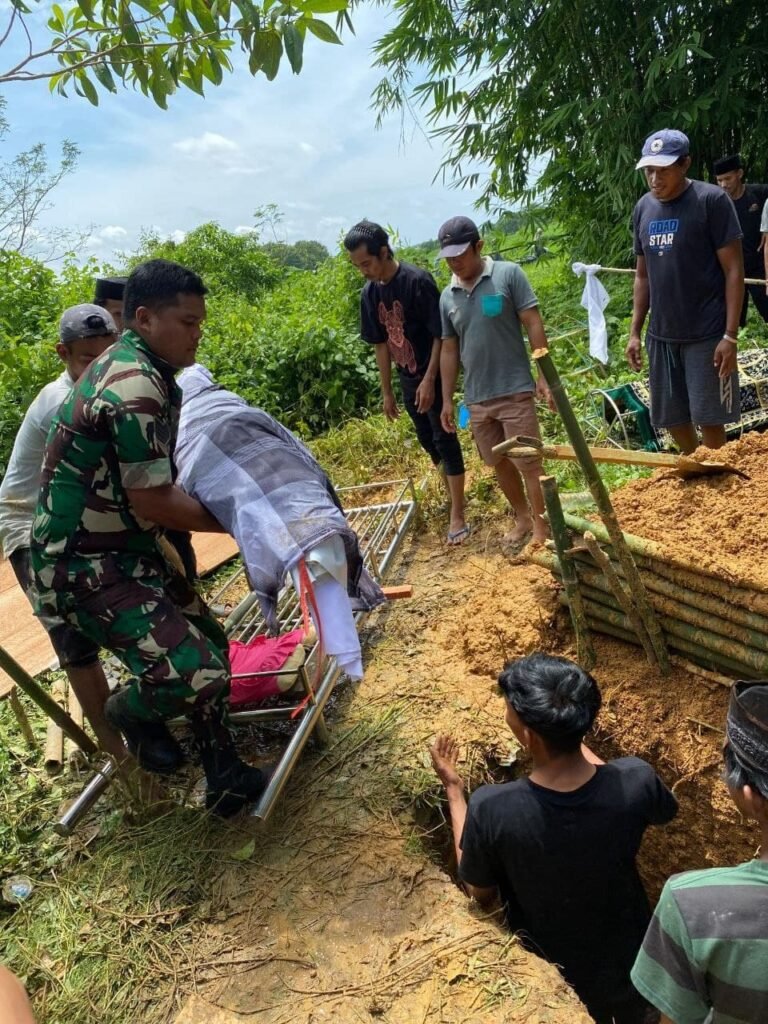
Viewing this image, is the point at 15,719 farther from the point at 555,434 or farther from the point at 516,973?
the point at 555,434

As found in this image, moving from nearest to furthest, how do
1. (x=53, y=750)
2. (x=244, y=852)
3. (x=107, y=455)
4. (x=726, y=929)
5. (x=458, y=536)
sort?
(x=726, y=929)
(x=107, y=455)
(x=244, y=852)
(x=53, y=750)
(x=458, y=536)

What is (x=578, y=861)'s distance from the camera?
1763 mm

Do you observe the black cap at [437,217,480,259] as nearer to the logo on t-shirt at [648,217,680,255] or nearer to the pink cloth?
the logo on t-shirt at [648,217,680,255]

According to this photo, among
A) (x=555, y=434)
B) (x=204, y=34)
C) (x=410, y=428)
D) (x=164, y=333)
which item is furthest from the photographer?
(x=410, y=428)

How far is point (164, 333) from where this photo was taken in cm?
205

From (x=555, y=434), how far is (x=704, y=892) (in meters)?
4.60

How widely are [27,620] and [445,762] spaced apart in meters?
2.84

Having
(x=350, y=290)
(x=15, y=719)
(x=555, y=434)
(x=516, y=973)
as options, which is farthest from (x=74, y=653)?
(x=350, y=290)

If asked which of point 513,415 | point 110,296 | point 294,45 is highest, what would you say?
point 294,45

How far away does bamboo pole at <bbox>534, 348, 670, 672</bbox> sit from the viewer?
7.22 feet

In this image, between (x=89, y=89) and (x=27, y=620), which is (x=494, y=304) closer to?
(x=89, y=89)

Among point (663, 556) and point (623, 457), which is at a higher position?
point (623, 457)

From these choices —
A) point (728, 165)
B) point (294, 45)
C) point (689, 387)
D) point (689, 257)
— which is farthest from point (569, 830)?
point (728, 165)

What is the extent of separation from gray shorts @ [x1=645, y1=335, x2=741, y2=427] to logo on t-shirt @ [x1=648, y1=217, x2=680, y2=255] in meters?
0.45
